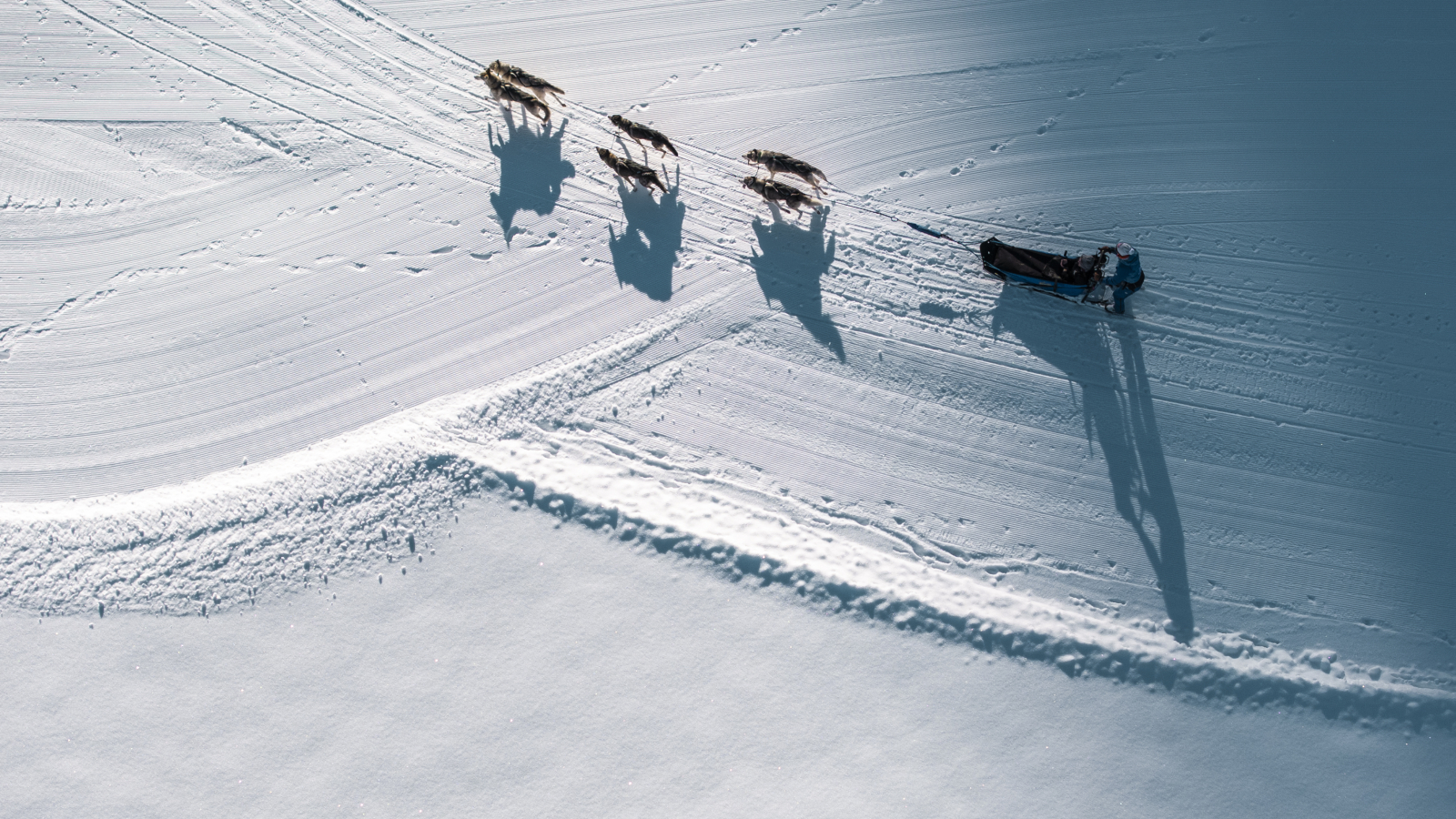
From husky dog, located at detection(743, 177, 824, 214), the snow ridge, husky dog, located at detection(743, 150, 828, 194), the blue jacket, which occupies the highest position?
husky dog, located at detection(743, 150, 828, 194)

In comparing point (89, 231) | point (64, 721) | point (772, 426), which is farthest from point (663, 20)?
point (64, 721)

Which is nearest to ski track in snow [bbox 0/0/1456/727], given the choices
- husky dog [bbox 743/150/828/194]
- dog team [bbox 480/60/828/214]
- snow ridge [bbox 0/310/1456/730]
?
snow ridge [bbox 0/310/1456/730]

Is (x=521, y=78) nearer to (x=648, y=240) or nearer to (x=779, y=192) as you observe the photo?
(x=648, y=240)

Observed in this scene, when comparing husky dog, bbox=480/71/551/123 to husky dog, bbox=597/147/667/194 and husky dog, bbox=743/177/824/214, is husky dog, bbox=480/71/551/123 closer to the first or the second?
husky dog, bbox=597/147/667/194

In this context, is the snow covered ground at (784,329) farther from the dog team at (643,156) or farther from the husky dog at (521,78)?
the husky dog at (521,78)

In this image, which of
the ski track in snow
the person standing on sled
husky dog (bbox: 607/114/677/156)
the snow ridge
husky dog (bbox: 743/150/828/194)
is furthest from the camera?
husky dog (bbox: 607/114/677/156)

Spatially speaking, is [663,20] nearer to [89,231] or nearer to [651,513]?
[651,513]

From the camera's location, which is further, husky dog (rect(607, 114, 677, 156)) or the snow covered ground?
husky dog (rect(607, 114, 677, 156))

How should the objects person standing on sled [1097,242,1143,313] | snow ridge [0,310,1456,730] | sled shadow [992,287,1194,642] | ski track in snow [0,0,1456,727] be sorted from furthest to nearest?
sled shadow [992,287,1194,642] → ski track in snow [0,0,1456,727] → person standing on sled [1097,242,1143,313] → snow ridge [0,310,1456,730]
